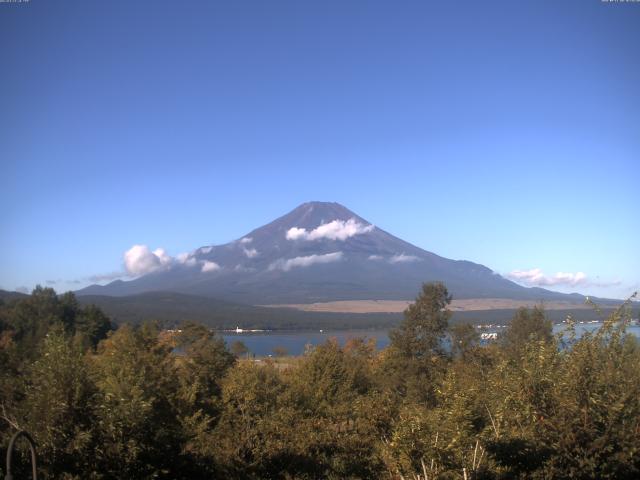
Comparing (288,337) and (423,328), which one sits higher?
(423,328)

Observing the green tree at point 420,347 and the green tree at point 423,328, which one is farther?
the green tree at point 423,328

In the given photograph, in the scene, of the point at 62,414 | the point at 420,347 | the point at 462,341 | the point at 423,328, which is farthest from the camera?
the point at 462,341

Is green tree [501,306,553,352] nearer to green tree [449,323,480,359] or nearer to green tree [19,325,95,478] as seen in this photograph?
green tree [449,323,480,359]

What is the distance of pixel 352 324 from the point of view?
145 m

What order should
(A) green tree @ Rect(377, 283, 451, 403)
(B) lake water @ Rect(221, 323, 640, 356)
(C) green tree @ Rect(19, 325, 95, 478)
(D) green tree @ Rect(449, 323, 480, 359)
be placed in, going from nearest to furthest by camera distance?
(C) green tree @ Rect(19, 325, 95, 478) < (A) green tree @ Rect(377, 283, 451, 403) < (D) green tree @ Rect(449, 323, 480, 359) < (B) lake water @ Rect(221, 323, 640, 356)

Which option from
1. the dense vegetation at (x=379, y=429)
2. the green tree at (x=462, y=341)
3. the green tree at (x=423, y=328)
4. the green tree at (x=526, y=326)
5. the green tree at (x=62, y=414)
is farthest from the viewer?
the green tree at (x=526, y=326)

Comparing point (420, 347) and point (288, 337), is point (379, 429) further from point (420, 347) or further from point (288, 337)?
point (288, 337)


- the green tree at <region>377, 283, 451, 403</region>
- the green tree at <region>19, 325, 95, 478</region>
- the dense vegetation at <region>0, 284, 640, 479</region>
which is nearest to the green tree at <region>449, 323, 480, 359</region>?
the green tree at <region>377, 283, 451, 403</region>

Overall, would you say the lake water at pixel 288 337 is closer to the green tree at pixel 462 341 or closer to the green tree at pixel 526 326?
the green tree at pixel 526 326

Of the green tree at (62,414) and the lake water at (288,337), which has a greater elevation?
the green tree at (62,414)

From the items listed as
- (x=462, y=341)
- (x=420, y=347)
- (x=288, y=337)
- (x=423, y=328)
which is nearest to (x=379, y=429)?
(x=420, y=347)

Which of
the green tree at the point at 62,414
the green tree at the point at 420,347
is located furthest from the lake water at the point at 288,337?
the green tree at the point at 62,414

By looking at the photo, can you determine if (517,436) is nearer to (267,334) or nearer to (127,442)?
(127,442)

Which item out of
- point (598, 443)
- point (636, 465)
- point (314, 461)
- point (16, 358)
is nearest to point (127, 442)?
point (314, 461)
